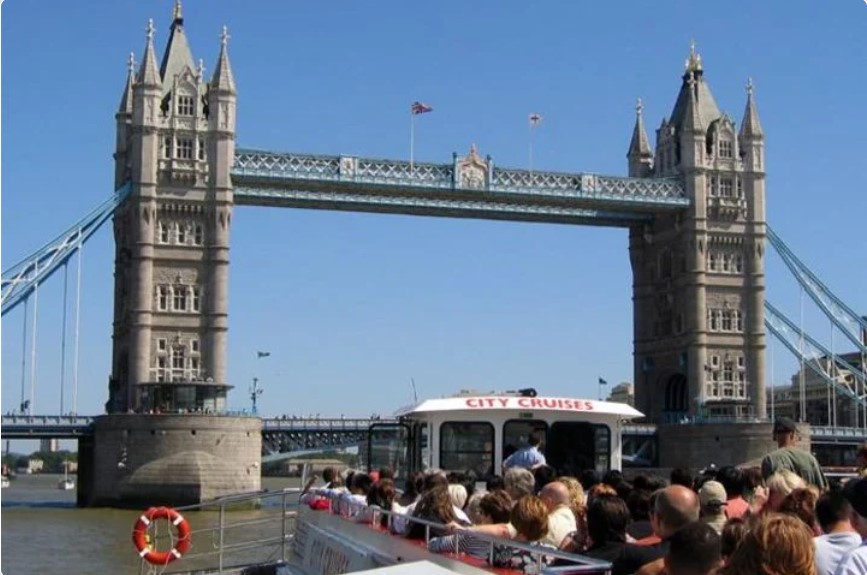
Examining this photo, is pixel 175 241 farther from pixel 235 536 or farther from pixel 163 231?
pixel 235 536

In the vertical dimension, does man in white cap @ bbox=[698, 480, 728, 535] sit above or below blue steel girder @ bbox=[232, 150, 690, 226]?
below

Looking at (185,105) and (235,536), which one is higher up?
(185,105)

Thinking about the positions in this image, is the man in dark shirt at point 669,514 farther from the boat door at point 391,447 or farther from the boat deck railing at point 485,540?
the boat door at point 391,447

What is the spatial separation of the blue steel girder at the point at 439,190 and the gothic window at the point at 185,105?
99.5 inches

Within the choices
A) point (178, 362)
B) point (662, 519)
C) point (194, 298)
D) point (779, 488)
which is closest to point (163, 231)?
point (194, 298)

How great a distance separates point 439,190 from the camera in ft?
194

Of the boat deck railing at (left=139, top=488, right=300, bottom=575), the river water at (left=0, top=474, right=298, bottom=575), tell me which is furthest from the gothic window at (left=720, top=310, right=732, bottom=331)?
the river water at (left=0, top=474, right=298, bottom=575)

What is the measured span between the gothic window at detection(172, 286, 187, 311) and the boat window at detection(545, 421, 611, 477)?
43960 millimetres

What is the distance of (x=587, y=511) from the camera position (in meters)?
6.88

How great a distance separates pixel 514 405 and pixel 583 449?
960 mm

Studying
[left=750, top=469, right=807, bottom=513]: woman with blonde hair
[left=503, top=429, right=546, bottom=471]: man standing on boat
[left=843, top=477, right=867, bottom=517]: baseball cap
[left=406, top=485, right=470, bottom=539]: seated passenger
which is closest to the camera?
[left=843, top=477, right=867, bottom=517]: baseball cap

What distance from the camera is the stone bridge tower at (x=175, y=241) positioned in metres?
55.6

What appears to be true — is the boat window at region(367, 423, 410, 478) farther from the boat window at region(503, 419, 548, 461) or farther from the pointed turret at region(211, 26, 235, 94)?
the pointed turret at region(211, 26, 235, 94)

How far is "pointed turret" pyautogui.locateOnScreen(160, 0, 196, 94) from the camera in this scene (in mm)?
59125
